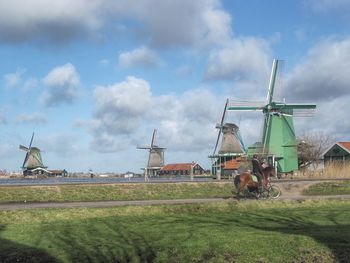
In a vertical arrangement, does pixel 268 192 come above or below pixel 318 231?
above

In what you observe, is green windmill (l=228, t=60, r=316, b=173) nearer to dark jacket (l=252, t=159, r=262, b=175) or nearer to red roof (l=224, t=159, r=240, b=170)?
red roof (l=224, t=159, r=240, b=170)

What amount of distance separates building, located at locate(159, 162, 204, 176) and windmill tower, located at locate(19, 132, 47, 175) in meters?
30.2

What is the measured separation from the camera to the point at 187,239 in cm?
1225

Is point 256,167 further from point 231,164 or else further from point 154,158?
point 154,158

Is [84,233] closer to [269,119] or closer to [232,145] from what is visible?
[269,119]

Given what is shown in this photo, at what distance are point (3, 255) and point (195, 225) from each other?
5.48 meters

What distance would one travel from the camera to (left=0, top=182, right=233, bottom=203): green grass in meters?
28.1

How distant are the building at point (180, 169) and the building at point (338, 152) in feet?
170

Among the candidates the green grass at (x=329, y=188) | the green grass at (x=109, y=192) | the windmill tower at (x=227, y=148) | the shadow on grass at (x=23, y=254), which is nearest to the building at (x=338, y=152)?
the windmill tower at (x=227, y=148)

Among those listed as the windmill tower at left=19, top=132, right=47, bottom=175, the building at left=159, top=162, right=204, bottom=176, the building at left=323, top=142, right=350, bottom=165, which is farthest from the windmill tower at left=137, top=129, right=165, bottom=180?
the building at left=323, top=142, right=350, bottom=165

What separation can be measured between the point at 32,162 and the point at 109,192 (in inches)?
3849

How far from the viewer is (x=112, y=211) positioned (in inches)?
782

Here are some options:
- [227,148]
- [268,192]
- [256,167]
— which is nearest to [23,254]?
[256,167]

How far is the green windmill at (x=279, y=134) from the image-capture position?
6788 centimetres
